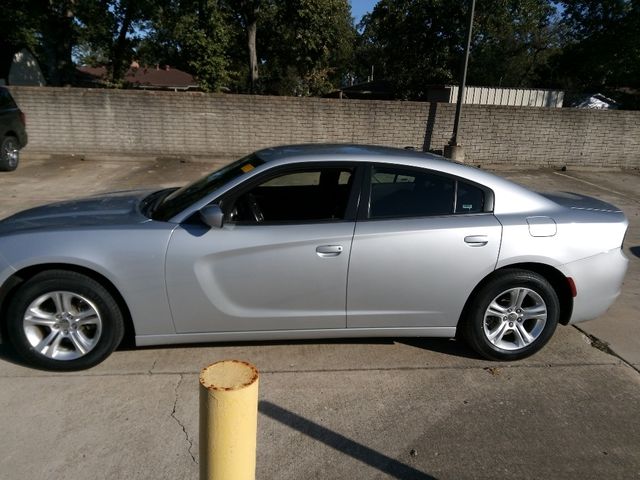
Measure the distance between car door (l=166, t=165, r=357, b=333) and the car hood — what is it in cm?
53

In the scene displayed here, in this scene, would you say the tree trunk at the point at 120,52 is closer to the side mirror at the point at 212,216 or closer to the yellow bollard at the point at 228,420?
the side mirror at the point at 212,216

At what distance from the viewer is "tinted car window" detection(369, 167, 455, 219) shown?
11.4 feet

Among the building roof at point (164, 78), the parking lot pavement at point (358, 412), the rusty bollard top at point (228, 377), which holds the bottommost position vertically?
the parking lot pavement at point (358, 412)

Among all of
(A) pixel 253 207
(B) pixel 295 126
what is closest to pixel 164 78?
(B) pixel 295 126

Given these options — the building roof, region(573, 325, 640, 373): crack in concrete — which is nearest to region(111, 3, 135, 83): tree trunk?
the building roof

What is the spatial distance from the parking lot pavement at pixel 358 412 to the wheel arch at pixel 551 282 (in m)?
0.36

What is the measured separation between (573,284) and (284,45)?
24.9 meters

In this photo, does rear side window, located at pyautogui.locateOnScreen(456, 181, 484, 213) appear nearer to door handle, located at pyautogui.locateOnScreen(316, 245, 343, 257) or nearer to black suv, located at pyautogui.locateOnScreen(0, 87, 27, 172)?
door handle, located at pyautogui.locateOnScreen(316, 245, 343, 257)

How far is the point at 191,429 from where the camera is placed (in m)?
2.80

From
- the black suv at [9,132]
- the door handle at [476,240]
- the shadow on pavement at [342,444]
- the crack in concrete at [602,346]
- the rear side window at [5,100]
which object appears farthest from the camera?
the rear side window at [5,100]

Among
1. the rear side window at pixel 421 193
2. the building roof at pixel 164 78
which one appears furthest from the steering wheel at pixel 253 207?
the building roof at pixel 164 78

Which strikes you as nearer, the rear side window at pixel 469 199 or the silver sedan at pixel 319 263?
the silver sedan at pixel 319 263

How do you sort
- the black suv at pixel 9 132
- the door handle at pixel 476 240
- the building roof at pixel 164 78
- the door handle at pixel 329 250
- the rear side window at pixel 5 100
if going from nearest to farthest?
the door handle at pixel 329 250
the door handle at pixel 476 240
the black suv at pixel 9 132
the rear side window at pixel 5 100
the building roof at pixel 164 78

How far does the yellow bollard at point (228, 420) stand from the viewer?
1567 mm
